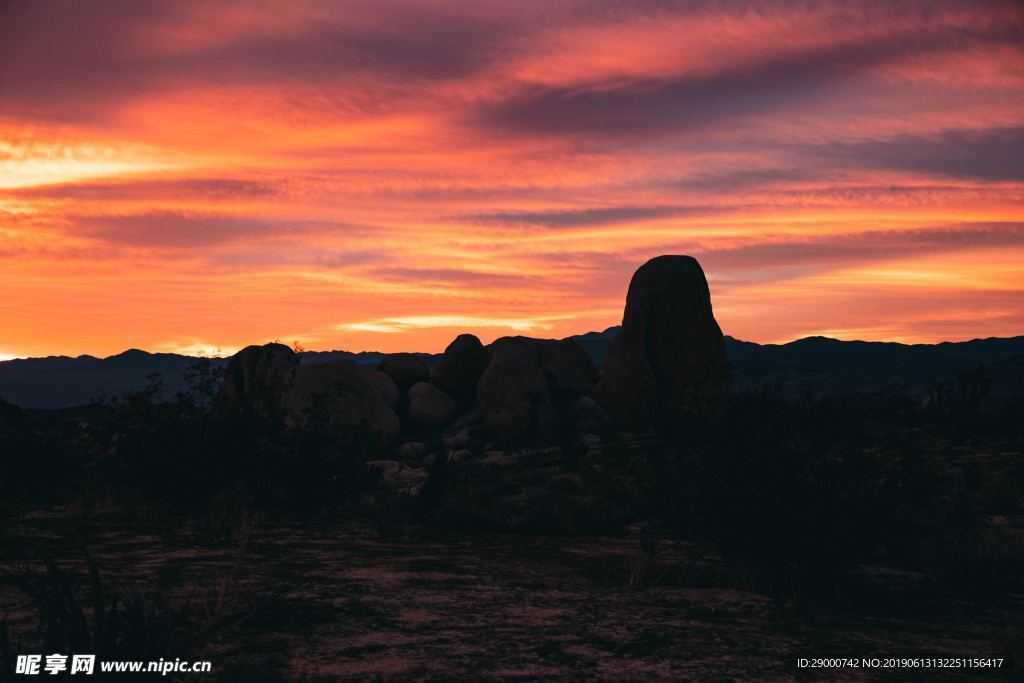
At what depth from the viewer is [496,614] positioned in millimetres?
7176

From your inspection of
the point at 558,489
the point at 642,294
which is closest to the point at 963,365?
the point at 642,294

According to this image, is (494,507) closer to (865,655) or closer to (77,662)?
(865,655)

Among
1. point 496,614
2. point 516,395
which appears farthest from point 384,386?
point 496,614

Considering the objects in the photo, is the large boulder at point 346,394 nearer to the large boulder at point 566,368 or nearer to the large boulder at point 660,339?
the large boulder at point 566,368

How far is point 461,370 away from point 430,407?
8.65 ft

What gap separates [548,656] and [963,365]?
7325 inches

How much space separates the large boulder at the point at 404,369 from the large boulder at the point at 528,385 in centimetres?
310

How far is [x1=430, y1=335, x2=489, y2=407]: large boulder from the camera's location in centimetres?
3566

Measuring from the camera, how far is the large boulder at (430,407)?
109 ft

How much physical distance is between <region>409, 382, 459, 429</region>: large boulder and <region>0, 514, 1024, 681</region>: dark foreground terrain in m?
22.3

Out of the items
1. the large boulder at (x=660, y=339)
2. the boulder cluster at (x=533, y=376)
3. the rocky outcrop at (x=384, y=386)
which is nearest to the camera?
the boulder cluster at (x=533, y=376)

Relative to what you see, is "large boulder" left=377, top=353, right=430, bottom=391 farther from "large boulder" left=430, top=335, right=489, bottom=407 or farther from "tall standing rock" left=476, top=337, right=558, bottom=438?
"tall standing rock" left=476, top=337, right=558, bottom=438

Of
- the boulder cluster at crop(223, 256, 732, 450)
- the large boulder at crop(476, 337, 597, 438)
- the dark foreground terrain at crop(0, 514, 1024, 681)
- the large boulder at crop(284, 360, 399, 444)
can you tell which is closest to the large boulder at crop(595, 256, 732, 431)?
the boulder cluster at crop(223, 256, 732, 450)

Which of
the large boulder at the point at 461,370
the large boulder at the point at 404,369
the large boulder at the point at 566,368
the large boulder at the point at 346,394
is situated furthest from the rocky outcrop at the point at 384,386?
the large boulder at the point at 566,368
